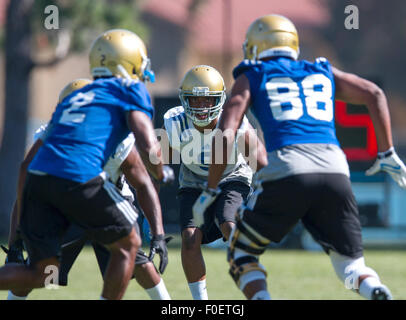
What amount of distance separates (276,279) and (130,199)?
4.13m

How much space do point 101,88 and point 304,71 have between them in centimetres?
121

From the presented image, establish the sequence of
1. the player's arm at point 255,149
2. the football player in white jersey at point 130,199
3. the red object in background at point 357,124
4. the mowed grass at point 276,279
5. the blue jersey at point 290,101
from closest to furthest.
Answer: the blue jersey at point 290,101 → the football player in white jersey at point 130,199 → the player's arm at point 255,149 → the mowed grass at point 276,279 → the red object in background at point 357,124

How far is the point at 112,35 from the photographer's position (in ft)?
18.4

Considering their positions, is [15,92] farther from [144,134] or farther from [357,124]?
[144,134]

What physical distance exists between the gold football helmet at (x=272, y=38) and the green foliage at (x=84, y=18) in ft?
48.0

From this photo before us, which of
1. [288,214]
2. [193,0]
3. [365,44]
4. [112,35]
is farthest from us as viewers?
[365,44]

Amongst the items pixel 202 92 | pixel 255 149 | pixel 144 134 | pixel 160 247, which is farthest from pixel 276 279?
pixel 144 134

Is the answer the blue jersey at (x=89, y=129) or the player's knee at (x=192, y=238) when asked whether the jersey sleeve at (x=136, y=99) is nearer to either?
the blue jersey at (x=89, y=129)

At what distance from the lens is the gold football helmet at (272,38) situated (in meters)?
5.44

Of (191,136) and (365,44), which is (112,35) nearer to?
(191,136)

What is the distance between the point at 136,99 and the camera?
17.4 feet

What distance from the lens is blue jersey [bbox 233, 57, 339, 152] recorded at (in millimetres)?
5262

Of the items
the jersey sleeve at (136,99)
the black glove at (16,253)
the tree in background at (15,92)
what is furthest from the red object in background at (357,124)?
the jersey sleeve at (136,99)
